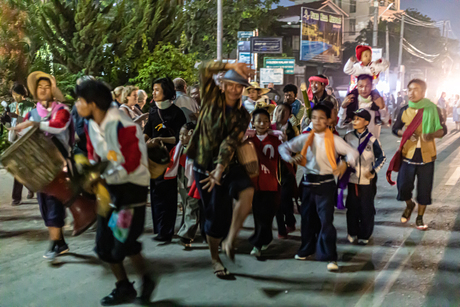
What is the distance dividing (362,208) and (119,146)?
10.4 feet

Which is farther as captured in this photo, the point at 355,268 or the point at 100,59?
the point at 100,59

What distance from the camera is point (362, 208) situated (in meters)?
5.27

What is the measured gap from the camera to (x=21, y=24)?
1286 centimetres

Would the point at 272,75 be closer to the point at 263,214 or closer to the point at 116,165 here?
→ the point at 263,214

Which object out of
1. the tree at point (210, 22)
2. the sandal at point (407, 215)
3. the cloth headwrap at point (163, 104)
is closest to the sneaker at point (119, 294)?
the cloth headwrap at point (163, 104)

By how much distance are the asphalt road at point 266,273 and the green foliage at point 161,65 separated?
7904 millimetres

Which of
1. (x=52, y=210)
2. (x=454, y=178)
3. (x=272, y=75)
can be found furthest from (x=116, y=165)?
(x=272, y=75)

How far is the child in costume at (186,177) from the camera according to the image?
534cm

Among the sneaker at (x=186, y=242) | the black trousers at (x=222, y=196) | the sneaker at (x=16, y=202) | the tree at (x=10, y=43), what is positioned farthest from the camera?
the tree at (x=10, y=43)

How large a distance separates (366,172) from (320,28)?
134 ft

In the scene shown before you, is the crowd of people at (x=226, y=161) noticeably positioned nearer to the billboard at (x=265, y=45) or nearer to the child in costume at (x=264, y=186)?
the child in costume at (x=264, y=186)

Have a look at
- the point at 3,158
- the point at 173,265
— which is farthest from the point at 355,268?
the point at 3,158

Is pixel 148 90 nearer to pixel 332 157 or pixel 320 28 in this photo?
pixel 332 157

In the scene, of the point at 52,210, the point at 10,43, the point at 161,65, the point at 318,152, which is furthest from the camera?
the point at 161,65
